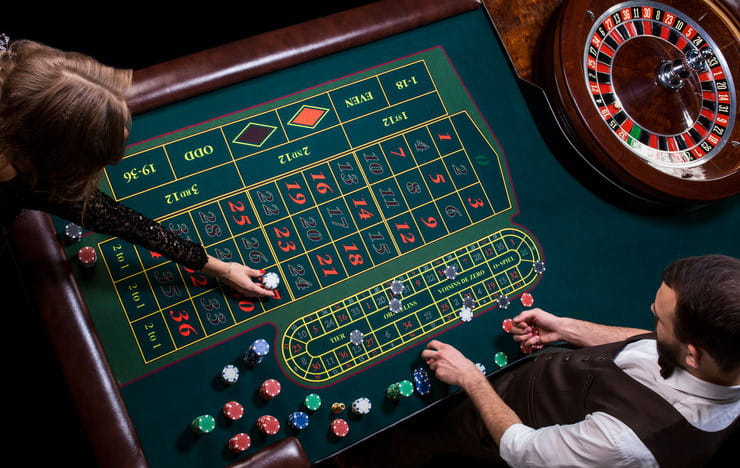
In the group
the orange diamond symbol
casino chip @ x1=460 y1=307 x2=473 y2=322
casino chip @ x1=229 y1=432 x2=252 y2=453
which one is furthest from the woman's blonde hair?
casino chip @ x1=460 y1=307 x2=473 y2=322

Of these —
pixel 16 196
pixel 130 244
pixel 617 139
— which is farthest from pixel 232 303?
pixel 617 139

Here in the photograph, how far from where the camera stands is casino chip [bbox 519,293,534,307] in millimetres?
2305

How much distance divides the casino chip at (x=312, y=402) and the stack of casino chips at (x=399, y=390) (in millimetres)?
263

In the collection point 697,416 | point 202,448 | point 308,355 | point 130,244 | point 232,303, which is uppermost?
point 130,244

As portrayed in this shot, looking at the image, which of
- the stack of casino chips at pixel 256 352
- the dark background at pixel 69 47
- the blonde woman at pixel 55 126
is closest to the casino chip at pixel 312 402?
the stack of casino chips at pixel 256 352

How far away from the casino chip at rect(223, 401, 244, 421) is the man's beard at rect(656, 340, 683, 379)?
4.56 feet

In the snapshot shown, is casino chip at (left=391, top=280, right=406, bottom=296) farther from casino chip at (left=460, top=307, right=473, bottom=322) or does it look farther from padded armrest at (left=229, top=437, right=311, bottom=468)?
padded armrest at (left=229, top=437, right=311, bottom=468)

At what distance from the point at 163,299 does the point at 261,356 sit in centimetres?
41

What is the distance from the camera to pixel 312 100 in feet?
7.60

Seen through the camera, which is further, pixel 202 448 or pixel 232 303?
pixel 232 303

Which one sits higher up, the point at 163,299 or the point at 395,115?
the point at 395,115

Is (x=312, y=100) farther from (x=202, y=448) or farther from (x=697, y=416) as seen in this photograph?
(x=697, y=416)

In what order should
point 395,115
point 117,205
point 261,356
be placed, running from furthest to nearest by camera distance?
point 395,115, point 261,356, point 117,205

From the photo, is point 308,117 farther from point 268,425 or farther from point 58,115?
point 268,425
